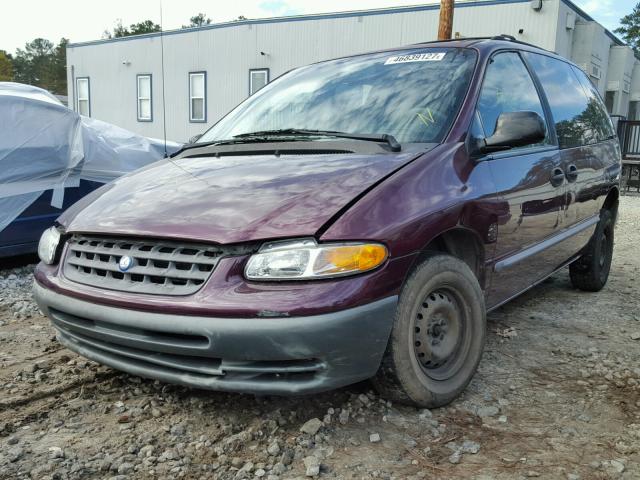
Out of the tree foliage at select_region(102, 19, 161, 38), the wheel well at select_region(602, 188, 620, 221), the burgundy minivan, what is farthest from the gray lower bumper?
the tree foliage at select_region(102, 19, 161, 38)

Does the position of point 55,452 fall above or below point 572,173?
below

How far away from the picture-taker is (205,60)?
67.4 feet

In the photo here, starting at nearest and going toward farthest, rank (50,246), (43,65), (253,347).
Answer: (253,347) < (50,246) < (43,65)

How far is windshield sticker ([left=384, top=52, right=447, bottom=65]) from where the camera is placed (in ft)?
11.1

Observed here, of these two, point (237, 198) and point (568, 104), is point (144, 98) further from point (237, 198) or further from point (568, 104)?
point (237, 198)

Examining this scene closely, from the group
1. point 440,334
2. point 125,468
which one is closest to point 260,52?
point 440,334

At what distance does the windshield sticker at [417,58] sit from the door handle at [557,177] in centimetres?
103

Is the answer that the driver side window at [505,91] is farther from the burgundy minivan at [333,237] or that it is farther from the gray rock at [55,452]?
the gray rock at [55,452]

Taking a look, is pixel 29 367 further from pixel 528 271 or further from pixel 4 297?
pixel 528 271

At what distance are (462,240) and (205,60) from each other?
19331 millimetres

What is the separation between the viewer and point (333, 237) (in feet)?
7.27

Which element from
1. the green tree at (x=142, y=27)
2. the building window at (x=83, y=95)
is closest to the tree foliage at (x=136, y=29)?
the green tree at (x=142, y=27)

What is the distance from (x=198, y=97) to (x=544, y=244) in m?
19.1

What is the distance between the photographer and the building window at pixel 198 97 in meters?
20.8
